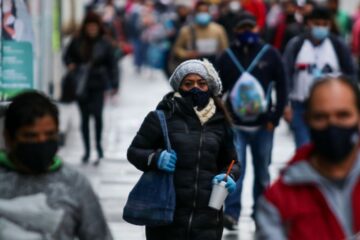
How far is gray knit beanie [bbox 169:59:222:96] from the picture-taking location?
301 inches

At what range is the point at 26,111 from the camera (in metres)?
4.92

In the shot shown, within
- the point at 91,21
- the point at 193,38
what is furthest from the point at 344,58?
the point at 193,38

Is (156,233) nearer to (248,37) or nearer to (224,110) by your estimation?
(224,110)

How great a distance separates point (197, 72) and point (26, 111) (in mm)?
2823

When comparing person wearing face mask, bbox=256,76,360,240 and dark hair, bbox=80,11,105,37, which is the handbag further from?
person wearing face mask, bbox=256,76,360,240

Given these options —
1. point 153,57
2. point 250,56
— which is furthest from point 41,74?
point 153,57

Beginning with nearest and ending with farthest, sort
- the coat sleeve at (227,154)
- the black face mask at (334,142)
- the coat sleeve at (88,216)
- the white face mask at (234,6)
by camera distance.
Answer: the black face mask at (334,142)
the coat sleeve at (88,216)
the coat sleeve at (227,154)
the white face mask at (234,6)

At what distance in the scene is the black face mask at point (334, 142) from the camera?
4359 mm

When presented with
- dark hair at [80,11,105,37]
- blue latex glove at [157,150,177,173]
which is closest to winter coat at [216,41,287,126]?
blue latex glove at [157,150,177,173]

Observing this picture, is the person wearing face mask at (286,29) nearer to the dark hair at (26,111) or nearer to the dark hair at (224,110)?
the dark hair at (224,110)

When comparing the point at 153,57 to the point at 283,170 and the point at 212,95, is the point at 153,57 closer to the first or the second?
the point at 212,95

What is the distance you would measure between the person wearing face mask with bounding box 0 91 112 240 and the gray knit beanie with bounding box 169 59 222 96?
270 cm

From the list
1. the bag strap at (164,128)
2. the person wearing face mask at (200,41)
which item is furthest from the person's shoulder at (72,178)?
the person wearing face mask at (200,41)

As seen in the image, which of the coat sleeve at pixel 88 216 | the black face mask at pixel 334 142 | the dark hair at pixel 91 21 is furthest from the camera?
the dark hair at pixel 91 21
